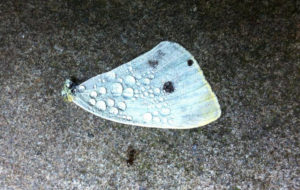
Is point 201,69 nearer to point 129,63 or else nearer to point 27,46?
point 129,63

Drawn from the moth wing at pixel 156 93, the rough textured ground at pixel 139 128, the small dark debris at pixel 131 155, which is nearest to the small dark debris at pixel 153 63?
the moth wing at pixel 156 93

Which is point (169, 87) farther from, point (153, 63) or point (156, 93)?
point (153, 63)

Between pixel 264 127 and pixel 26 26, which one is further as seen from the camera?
pixel 26 26

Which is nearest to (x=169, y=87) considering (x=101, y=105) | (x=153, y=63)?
(x=153, y=63)

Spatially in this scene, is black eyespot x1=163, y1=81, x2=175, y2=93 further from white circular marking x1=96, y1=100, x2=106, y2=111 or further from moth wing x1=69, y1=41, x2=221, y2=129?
white circular marking x1=96, y1=100, x2=106, y2=111

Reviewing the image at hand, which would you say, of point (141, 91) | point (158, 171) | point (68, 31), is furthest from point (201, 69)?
point (68, 31)

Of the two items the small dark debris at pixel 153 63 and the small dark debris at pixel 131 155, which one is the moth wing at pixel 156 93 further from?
the small dark debris at pixel 131 155
